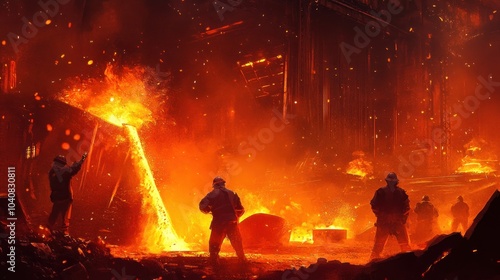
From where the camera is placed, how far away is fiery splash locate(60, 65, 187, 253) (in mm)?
11164

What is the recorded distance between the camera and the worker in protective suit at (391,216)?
8.00 meters

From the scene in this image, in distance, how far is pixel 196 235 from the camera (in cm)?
1280

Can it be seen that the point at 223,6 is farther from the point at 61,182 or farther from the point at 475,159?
the point at 475,159

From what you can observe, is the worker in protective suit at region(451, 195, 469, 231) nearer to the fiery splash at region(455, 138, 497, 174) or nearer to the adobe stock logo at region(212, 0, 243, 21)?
the fiery splash at region(455, 138, 497, 174)

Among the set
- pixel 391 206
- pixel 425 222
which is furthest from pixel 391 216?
pixel 425 222

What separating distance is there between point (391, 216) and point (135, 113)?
9.63 m

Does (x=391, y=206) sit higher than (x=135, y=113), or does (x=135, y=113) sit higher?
(x=135, y=113)

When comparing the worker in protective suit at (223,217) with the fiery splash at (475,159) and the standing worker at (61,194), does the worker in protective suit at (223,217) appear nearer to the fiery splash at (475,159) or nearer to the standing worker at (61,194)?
the standing worker at (61,194)

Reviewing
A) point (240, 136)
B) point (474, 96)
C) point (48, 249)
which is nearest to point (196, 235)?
point (240, 136)

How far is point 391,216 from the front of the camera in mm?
8055

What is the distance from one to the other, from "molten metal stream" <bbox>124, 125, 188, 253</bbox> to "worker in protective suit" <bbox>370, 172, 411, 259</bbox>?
5054 mm

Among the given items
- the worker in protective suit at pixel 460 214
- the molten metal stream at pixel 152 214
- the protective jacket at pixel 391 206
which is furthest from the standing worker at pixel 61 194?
the worker in protective suit at pixel 460 214

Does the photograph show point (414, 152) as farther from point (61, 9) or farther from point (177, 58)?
point (61, 9)

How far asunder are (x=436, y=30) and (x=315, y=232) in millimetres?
12590
